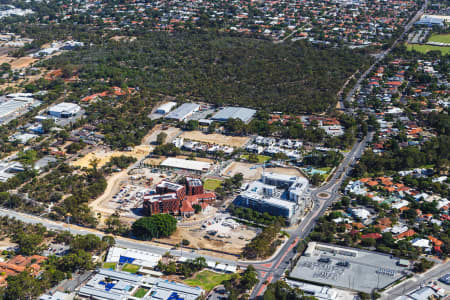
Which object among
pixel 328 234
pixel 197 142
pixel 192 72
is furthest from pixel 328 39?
pixel 328 234

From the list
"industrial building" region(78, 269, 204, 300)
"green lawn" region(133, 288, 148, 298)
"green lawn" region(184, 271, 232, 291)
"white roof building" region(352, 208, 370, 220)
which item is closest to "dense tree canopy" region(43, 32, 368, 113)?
"white roof building" region(352, 208, 370, 220)

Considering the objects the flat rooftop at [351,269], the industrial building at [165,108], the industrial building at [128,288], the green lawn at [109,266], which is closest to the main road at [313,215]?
Result: the flat rooftop at [351,269]

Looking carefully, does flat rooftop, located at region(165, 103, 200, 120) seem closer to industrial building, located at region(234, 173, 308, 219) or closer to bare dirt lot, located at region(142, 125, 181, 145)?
bare dirt lot, located at region(142, 125, 181, 145)

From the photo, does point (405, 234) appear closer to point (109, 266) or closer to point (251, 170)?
point (251, 170)

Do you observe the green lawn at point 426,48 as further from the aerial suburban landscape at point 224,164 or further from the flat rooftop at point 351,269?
the flat rooftop at point 351,269

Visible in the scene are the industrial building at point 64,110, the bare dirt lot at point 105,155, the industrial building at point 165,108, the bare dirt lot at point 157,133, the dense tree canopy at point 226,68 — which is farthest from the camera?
the dense tree canopy at point 226,68

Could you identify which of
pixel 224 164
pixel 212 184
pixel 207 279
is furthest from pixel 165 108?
pixel 207 279

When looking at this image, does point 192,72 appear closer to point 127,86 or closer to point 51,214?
point 127,86
